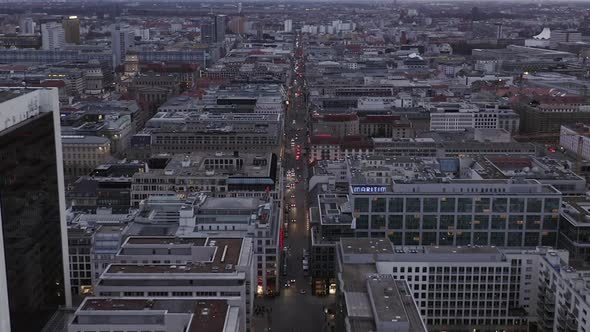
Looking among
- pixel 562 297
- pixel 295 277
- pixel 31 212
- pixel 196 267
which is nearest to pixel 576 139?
pixel 295 277

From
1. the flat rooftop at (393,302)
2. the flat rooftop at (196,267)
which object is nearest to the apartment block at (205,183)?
the flat rooftop at (196,267)

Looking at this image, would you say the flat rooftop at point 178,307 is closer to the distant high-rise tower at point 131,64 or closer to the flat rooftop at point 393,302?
the flat rooftop at point 393,302

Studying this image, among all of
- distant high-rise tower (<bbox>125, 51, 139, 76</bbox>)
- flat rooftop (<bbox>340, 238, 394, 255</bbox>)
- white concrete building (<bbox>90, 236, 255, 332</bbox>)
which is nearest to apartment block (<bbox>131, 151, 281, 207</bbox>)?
flat rooftop (<bbox>340, 238, 394, 255</bbox>)

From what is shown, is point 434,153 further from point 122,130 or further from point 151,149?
point 122,130

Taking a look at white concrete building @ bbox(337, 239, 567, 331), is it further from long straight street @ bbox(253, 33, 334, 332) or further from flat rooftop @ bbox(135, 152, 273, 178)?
flat rooftop @ bbox(135, 152, 273, 178)

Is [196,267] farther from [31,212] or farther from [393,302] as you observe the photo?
[393,302]

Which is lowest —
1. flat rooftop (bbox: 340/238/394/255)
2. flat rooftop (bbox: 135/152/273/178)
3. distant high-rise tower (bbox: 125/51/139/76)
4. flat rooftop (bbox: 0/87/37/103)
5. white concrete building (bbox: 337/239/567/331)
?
white concrete building (bbox: 337/239/567/331)
